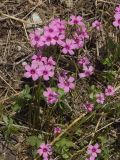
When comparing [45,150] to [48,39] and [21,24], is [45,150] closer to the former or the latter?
[48,39]

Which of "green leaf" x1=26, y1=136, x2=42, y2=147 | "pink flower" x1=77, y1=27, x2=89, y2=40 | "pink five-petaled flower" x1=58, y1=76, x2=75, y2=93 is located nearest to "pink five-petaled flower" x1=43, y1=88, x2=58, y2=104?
"pink five-petaled flower" x1=58, y1=76, x2=75, y2=93

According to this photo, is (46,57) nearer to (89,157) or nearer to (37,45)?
(37,45)

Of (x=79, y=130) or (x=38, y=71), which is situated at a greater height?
(x=38, y=71)

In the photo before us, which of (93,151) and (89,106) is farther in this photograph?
(89,106)

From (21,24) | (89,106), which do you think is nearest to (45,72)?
(89,106)

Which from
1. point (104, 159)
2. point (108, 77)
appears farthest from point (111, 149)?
point (108, 77)

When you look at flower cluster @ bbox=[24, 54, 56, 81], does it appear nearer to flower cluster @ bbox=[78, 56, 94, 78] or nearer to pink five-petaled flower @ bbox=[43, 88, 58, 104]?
pink five-petaled flower @ bbox=[43, 88, 58, 104]
